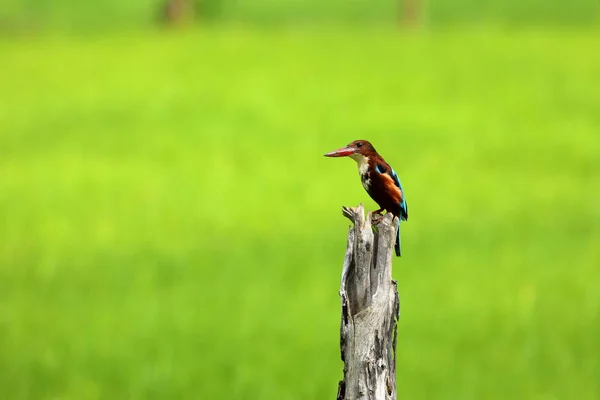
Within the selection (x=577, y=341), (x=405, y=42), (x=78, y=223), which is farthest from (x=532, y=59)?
(x=577, y=341)

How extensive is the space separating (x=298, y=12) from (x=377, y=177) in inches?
1180

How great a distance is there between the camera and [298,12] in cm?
3281

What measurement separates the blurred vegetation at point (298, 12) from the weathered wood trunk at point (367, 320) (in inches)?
1113

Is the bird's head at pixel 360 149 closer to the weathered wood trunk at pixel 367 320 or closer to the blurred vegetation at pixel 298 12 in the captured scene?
the weathered wood trunk at pixel 367 320

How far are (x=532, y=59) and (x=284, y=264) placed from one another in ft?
49.8

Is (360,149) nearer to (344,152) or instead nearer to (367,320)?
(344,152)

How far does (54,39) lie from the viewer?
95.3 ft

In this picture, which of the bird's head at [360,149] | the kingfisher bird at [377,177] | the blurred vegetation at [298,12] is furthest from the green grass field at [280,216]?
the blurred vegetation at [298,12]

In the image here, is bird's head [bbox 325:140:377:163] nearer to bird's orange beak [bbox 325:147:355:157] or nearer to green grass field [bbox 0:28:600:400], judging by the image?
bird's orange beak [bbox 325:147:355:157]

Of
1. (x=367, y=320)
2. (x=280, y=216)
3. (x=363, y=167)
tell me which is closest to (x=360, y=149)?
(x=363, y=167)

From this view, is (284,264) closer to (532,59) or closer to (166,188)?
(166,188)

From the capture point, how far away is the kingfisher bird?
11.1 feet

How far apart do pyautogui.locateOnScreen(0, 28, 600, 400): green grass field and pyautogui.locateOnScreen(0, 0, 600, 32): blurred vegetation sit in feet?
17.1

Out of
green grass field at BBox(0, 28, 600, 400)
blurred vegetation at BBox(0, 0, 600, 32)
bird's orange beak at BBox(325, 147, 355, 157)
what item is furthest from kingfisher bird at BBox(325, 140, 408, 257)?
blurred vegetation at BBox(0, 0, 600, 32)
